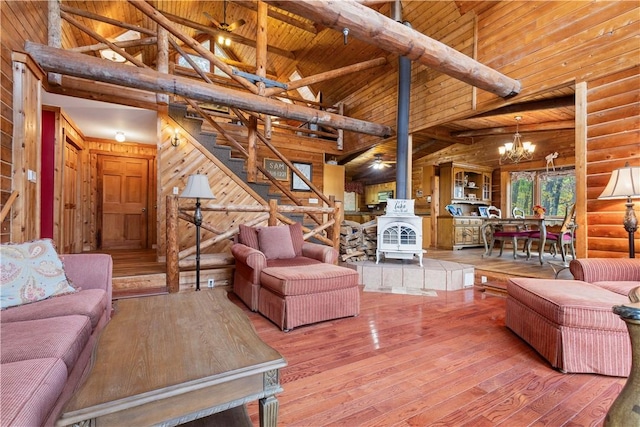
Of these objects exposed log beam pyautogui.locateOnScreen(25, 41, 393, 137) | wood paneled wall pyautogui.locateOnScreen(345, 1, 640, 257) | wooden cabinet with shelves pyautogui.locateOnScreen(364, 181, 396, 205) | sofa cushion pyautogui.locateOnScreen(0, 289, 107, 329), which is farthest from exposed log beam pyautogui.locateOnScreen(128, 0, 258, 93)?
wooden cabinet with shelves pyautogui.locateOnScreen(364, 181, 396, 205)

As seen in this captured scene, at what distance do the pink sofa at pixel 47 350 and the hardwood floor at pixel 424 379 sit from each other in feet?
2.73

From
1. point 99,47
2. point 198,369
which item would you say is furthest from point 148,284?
point 99,47

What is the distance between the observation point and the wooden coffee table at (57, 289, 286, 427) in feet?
2.87

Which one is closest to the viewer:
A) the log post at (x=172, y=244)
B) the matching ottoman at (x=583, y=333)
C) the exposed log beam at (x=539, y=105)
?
the matching ottoman at (x=583, y=333)

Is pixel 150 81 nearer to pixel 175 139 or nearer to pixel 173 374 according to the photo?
pixel 175 139

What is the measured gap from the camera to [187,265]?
11.3 ft

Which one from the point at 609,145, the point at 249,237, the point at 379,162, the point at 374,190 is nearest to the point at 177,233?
the point at 249,237

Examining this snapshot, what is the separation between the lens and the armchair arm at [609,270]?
2.38 m

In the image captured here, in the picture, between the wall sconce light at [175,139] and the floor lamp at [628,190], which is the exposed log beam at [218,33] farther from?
the floor lamp at [628,190]

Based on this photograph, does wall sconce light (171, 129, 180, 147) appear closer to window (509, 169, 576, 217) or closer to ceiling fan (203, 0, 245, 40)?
ceiling fan (203, 0, 245, 40)

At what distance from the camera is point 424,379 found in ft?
5.75

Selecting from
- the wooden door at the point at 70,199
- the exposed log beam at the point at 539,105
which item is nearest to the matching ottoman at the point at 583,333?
the exposed log beam at the point at 539,105

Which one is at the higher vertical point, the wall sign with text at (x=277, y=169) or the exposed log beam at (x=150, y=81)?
the exposed log beam at (x=150, y=81)

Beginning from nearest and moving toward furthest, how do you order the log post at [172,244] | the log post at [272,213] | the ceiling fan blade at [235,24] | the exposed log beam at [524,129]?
the log post at [172,244] → the log post at [272,213] → the exposed log beam at [524,129] → the ceiling fan blade at [235,24]
